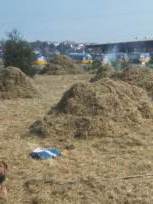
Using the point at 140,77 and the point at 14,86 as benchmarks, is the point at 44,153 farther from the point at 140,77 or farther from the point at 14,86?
the point at 14,86

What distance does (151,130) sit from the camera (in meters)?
10.3

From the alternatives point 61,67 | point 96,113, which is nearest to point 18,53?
point 61,67

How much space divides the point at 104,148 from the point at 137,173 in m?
1.67

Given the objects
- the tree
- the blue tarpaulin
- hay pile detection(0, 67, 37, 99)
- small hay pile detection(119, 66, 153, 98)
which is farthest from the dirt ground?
the tree

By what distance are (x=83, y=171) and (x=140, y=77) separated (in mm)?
7147

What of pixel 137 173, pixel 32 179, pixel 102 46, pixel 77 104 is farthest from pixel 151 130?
pixel 102 46

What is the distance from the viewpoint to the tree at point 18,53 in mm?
27719

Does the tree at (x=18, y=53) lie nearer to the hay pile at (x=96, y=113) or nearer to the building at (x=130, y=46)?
the hay pile at (x=96, y=113)

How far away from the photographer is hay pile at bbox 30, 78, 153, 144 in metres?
9.99

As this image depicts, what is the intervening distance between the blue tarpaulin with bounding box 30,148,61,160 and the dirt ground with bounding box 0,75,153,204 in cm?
11

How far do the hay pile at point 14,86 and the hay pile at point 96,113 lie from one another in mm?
5893

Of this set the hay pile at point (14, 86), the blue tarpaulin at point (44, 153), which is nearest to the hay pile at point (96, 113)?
the blue tarpaulin at point (44, 153)

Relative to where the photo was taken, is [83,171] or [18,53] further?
[18,53]

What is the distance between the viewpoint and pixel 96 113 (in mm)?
10430
